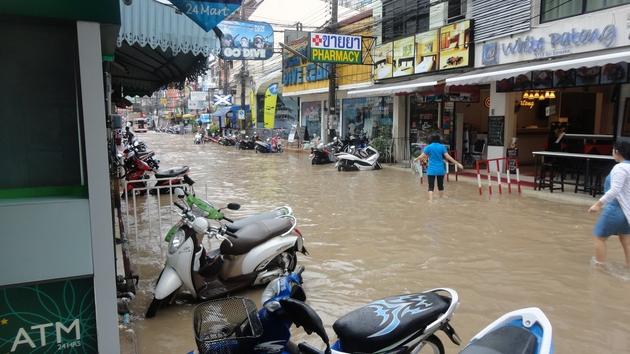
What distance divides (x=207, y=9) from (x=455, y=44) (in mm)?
12495

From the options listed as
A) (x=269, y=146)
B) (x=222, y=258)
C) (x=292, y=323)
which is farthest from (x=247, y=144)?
(x=292, y=323)

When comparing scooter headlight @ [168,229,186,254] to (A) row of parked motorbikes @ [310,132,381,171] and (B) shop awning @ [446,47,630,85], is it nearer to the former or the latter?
(B) shop awning @ [446,47,630,85]

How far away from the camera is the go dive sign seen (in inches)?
663

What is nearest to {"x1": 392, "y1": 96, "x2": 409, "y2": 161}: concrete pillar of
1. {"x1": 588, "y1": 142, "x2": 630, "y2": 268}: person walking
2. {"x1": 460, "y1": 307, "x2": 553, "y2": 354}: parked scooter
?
{"x1": 588, "y1": 142, "x2": 630, "y2": 268}: person walking

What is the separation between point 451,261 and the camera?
6.39 m

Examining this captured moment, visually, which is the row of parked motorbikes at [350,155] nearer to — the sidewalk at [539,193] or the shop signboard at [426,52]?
the shop signboard at [426,52]

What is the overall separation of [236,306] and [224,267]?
2364 mm

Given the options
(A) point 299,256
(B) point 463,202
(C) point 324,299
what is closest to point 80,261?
(C) point 324,299

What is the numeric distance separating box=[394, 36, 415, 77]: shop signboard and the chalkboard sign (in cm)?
417

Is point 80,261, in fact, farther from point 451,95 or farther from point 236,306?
point 451,95

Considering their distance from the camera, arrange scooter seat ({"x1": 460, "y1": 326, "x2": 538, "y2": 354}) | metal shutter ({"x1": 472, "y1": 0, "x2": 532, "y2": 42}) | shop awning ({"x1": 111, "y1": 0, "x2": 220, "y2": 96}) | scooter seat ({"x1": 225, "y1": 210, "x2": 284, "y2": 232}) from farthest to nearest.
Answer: metal shutter ({"x1": 472, "y1": 0, "x2": 532, "y2": 42}) < shop awning ({"x1": 111, "y1": 0, "x2": 220, "y2": 96}) < scooter seat ({"x1": 225, "y1": 210, "x2": 284, "y2": 232}) < scooter seat ({"x1": 460, "y1": 326, "x2": 538, "y2": 354})

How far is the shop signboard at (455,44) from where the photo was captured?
14742 mm

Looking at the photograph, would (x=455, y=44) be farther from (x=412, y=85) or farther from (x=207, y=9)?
(x=207, y=9)

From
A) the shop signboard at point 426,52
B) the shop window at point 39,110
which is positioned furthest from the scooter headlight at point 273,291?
the shop signboard at point 426,52
